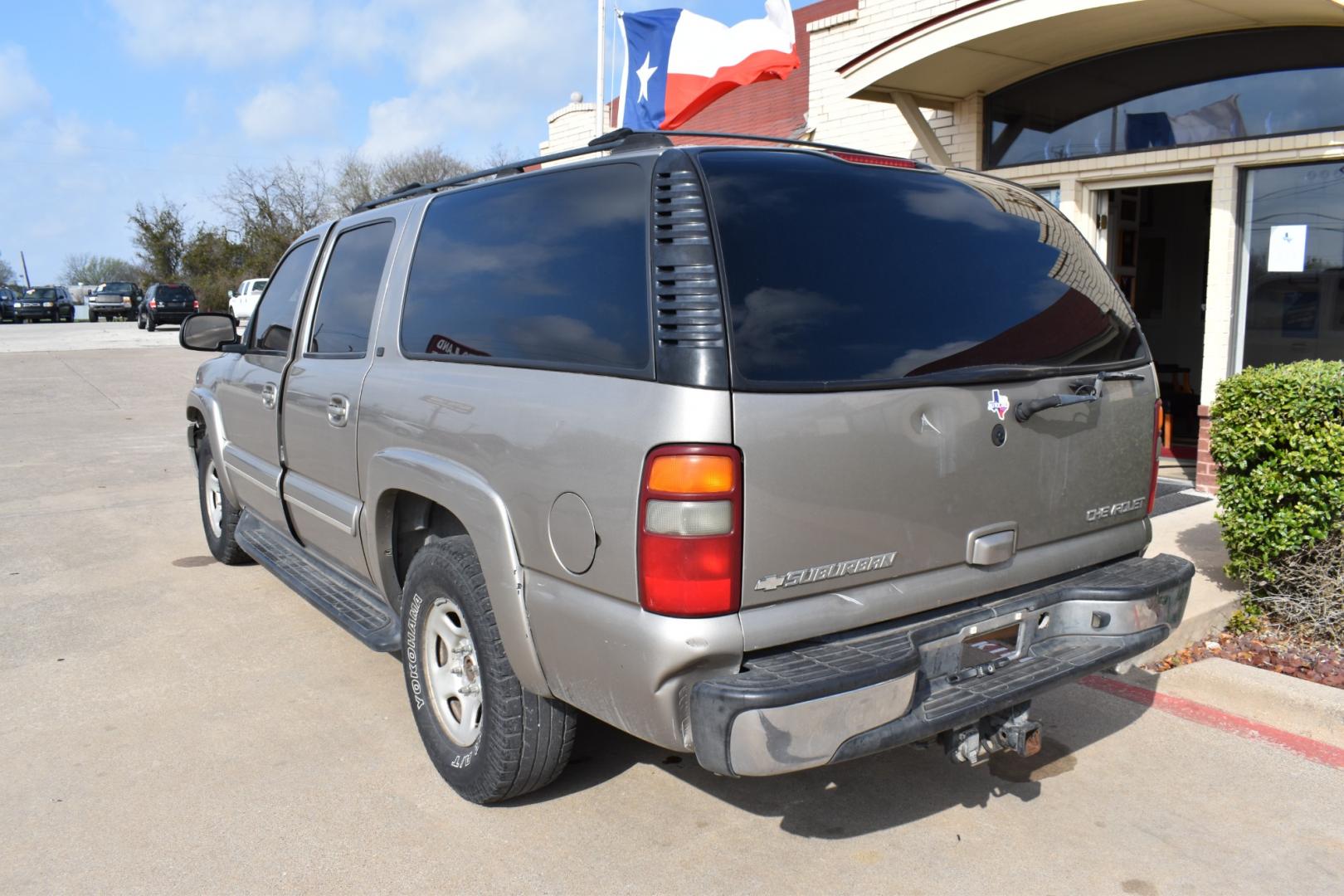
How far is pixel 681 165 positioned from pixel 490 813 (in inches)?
86.8

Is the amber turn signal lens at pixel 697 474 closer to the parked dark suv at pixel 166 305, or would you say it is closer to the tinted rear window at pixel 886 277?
the tinted rear window at pixel 886 277

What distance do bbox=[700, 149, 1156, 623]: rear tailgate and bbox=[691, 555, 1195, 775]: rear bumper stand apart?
0.28 feet

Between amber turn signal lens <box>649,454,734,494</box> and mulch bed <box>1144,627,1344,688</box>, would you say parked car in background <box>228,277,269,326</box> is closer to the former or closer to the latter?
mulch bed <box>1144,627,1344,688</box>

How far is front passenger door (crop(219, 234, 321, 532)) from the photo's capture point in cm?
510

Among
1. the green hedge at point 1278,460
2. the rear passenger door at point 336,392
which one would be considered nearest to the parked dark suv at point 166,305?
the rear passenger door at point 336,392

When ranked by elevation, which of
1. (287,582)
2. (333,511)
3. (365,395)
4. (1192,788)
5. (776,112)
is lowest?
(1192,788)

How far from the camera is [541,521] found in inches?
117

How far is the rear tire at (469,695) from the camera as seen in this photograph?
3318 millimetres

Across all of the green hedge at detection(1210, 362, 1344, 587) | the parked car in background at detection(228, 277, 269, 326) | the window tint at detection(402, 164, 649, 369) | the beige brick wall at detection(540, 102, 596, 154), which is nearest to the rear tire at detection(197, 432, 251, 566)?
the window tint at detection(402, 164, 649, 369)

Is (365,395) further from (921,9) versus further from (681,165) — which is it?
(921,9)

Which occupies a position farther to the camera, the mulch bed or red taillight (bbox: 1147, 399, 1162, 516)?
the mulch bed

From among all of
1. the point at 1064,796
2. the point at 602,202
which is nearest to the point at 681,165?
the point at 602,202

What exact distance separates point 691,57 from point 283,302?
6.43 m

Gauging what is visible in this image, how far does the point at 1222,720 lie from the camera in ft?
14.0
